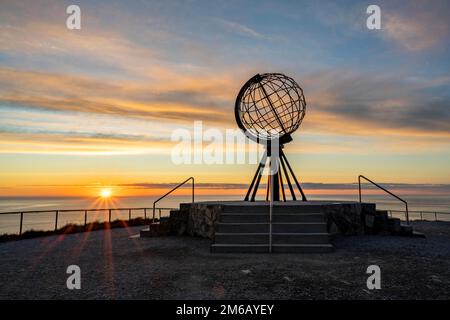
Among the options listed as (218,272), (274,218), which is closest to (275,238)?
(274,218)

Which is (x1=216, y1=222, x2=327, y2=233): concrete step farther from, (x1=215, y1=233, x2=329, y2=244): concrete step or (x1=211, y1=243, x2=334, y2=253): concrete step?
(x1=211, y1=243, x2=334, y2=253): concrete step

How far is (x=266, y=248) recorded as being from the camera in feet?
24.1

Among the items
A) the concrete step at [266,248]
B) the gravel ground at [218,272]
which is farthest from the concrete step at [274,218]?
the concrete step at [266,248]

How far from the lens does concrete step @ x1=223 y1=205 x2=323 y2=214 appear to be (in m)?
8.64

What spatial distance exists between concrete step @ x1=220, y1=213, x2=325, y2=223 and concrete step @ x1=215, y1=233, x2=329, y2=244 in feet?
2.17

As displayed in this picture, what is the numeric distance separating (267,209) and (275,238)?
128cm

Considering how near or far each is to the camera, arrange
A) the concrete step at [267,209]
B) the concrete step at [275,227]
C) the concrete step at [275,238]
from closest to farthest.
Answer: the concrete step at [275,238], the concrete step at [275,227], the concrete step at [267,209]

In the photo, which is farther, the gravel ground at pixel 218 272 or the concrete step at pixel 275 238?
the concrete step at pixel 275 238

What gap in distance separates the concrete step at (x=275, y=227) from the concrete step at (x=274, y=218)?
0.85 feet

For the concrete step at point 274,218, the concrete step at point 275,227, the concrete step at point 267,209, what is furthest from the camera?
the concrete step at point 267,209

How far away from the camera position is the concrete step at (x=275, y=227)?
786 cm

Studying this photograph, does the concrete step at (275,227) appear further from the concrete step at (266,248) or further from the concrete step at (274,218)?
the concrete step at (266,248)
